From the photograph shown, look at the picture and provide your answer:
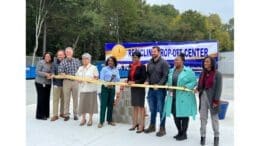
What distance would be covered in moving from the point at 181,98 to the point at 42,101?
3.60m

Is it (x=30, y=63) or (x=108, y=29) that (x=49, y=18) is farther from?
(x=108, y=29)

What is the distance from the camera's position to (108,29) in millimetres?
52000

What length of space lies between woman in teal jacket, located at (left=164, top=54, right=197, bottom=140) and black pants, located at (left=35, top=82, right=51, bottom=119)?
10.7 feet

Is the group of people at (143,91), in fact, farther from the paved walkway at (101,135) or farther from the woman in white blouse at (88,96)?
the paved walkway at (101,135)

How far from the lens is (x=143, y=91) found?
774 cm

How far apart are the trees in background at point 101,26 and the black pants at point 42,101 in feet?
54.6

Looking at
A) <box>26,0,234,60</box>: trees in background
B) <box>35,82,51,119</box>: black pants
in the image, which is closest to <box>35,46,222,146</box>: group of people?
<box>35,82,51,119</box>: black pants

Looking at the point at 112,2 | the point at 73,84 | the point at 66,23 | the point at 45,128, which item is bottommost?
the point at 45,128

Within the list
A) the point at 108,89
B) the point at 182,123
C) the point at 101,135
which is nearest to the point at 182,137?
the point at 182,123

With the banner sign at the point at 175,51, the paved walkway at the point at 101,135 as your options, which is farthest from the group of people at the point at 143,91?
the banner sign at the point at 175,51

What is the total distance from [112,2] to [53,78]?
1868 inches

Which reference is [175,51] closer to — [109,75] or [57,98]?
[57,98]
